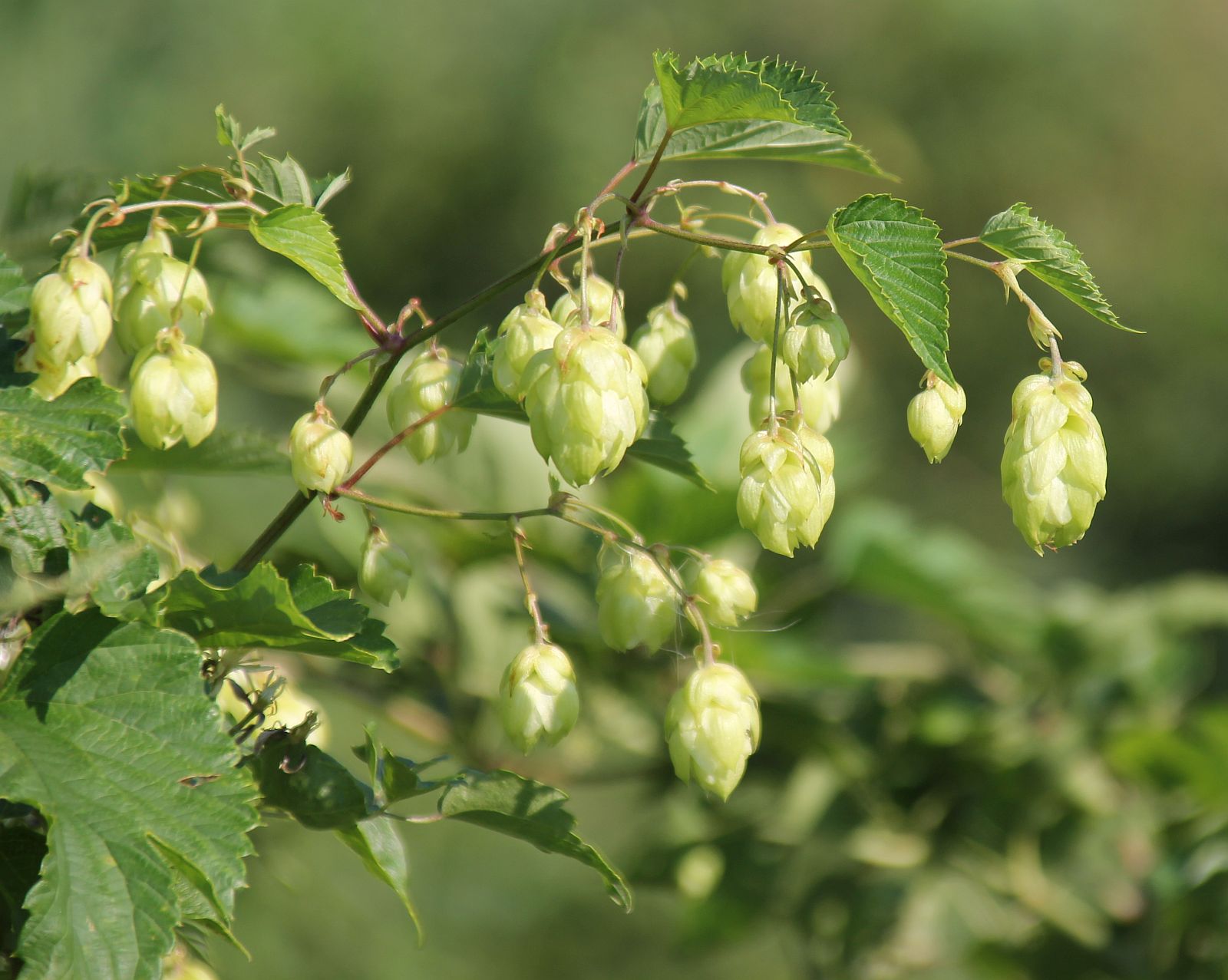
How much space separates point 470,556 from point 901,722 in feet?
1.33

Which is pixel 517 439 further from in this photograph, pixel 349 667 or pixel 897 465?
pixel 897 465

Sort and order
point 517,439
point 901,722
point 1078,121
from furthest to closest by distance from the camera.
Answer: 1. point 1078,121
2. point 517,439
3. point 901,722

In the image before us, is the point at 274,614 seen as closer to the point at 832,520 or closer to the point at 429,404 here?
the point at 429,404

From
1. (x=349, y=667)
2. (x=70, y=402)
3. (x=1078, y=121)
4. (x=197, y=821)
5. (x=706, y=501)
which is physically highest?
(x=70, y=402)

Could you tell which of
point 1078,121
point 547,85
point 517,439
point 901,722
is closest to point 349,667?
point 517,439

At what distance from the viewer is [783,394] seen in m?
0.53

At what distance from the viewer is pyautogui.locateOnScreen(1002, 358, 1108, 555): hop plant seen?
472 mm

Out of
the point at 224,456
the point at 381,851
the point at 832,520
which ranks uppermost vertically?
the point at 224,456

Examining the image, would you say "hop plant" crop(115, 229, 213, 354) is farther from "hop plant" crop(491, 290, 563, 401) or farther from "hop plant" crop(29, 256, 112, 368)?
"hop plant" crop(491, 290, 563, 401)

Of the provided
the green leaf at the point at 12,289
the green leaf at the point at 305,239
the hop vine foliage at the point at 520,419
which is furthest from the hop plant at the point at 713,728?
the green leaf at the point at 12,289

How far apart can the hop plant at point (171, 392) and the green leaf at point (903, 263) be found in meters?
0.27

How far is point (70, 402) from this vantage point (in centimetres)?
52

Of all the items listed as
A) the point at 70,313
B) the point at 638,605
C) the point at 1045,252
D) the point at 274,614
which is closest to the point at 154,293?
the point at 70,313

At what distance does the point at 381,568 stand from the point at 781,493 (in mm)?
189
